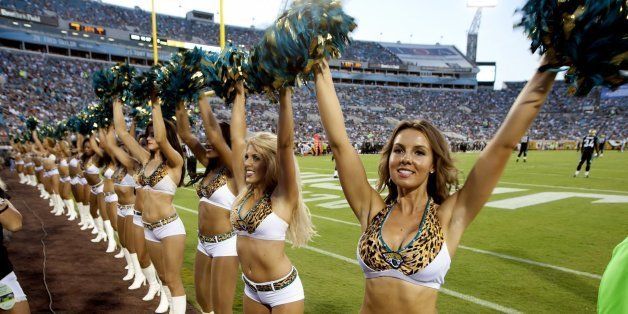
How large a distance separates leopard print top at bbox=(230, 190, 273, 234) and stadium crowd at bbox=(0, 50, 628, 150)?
86.9 feet

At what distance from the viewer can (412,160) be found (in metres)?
1.74

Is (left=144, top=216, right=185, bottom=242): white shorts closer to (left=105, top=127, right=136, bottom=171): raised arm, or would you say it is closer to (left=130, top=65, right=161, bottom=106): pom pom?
(left=130, top=65, right=161, bottom=106): pom pom

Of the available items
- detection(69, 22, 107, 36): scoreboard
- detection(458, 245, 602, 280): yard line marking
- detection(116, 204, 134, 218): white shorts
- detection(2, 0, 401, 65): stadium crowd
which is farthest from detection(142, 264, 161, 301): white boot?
detection(69, 22, 107, 36): scoreboard

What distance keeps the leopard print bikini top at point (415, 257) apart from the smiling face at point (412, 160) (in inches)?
7.1

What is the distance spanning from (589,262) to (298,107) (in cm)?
4197

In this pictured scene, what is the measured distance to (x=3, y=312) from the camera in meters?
2.28

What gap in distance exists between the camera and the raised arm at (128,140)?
13.5ft

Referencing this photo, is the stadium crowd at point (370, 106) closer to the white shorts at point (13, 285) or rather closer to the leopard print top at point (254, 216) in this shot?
the white shorts at point (13, 285)

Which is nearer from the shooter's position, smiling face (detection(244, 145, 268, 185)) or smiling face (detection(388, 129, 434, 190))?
smiling face (detection(388, 129, 434, 190))

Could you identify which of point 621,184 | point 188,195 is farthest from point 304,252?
point 621,184

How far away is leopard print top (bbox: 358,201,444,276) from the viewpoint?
1608 millimetres

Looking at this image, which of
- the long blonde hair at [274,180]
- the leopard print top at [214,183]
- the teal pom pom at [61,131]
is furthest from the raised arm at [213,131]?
the teal pom pom at [61,131]

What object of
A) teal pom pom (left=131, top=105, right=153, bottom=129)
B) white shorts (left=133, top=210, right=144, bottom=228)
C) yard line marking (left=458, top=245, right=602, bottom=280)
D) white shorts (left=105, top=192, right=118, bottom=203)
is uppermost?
teal pom pom (left=131, top=105, right=153, bottom=129)

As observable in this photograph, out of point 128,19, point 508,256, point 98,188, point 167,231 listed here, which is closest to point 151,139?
point 167,231
